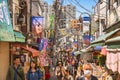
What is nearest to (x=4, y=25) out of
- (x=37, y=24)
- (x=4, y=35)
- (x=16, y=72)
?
(x=4, y=35)

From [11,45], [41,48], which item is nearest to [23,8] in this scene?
[41,48]

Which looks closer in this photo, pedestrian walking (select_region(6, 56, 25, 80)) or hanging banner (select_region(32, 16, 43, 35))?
pedestrian walking (select_region(6, 56, 25, 80))

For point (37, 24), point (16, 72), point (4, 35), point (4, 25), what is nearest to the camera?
point (4, 35)

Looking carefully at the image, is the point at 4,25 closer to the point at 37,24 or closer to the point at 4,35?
the point at 4,35

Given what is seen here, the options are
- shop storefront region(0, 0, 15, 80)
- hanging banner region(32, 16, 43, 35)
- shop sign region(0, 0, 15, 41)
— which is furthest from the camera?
hanging banner region(32, 16, 43, 35)

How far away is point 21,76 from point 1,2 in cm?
289

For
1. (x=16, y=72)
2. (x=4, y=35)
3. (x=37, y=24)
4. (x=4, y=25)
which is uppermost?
(x=37, y=24)

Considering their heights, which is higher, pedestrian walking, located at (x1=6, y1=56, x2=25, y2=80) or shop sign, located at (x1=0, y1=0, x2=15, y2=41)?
shop sign, located at (x1=0, y1=0, x2=15, y2=41)

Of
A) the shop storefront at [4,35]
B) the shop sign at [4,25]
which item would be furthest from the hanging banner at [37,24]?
the shop sign at [4,25]

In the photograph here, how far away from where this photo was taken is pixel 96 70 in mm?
17500

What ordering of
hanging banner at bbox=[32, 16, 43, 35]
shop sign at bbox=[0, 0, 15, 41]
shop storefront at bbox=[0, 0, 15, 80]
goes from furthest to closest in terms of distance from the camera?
hanging banner at bbox=[32, 16, 43, 35] → shop storefront at bbox=[0, 0, 15, 80] → shop sign at bbox=[0, 0, 15, 41]

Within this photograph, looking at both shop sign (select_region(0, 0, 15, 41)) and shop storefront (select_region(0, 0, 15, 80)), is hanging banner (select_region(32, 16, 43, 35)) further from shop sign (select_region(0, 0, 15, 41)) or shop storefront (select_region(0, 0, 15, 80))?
shop sign (select_region(0, 0, 15, 41))

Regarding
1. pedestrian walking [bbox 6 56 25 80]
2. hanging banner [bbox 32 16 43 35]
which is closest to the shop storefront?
pedestrian walking [bbox 6 56 25 80]

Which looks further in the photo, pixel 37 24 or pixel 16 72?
pixel 37 24
